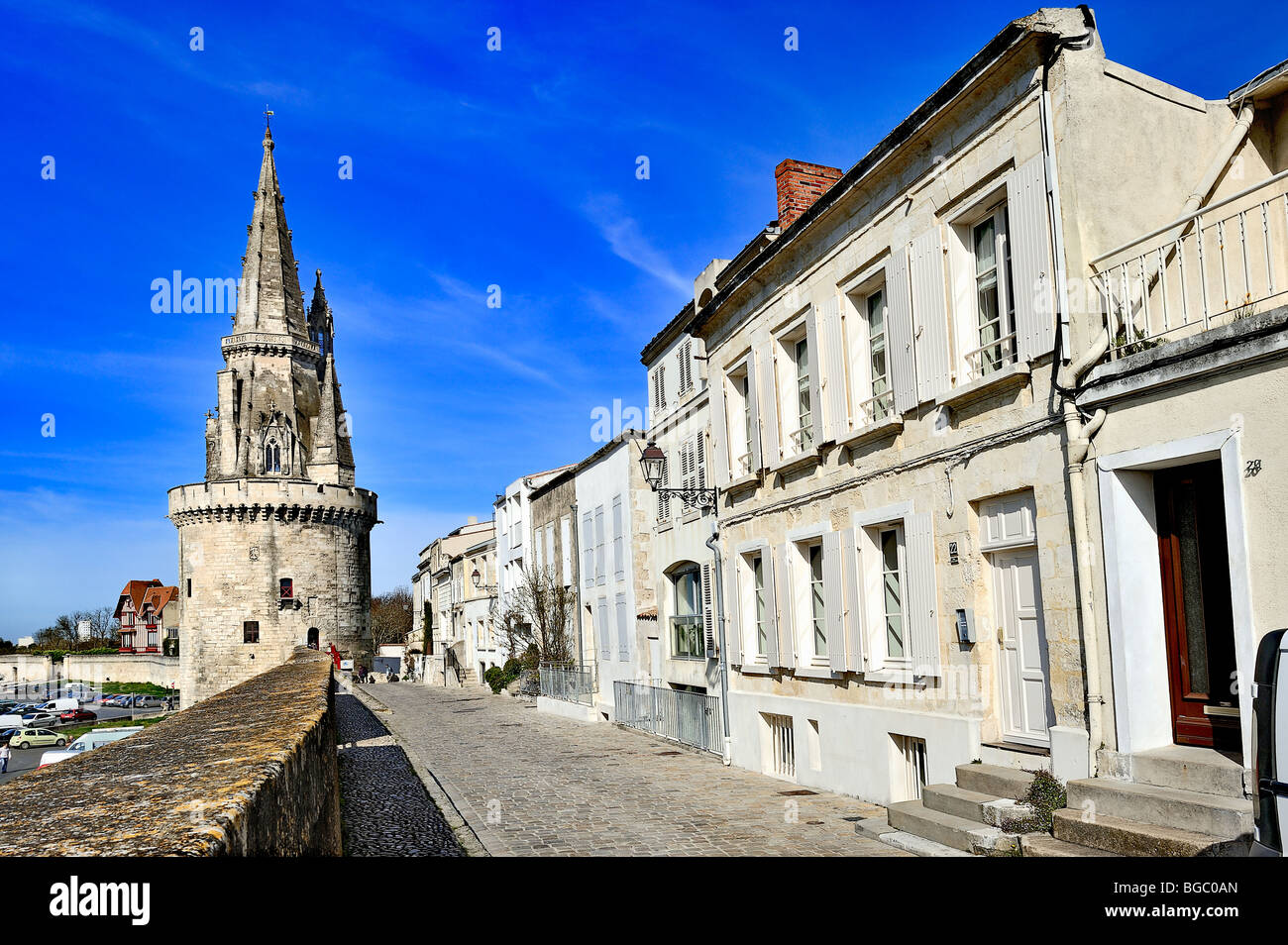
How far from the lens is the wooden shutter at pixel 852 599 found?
38.7 ft

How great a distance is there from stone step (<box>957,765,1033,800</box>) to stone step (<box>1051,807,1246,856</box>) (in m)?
0.77

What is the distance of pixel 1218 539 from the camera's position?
7.59 m

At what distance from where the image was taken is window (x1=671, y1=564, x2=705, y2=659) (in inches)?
827

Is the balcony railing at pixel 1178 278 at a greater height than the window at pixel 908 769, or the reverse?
the balcony railing at pixel 1178 278

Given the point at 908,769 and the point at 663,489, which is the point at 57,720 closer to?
the point at 663,489

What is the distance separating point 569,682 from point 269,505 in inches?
1373

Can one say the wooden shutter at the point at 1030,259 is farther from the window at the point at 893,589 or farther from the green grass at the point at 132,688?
the green grass at the point at 132,688

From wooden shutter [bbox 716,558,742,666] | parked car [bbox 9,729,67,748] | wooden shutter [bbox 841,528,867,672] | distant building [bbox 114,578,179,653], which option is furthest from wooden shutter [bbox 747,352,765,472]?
distant building [bbox 114,578,179,653]

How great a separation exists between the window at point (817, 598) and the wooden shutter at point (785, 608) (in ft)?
0.95

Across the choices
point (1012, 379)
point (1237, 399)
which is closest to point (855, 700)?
point (1012, 379)

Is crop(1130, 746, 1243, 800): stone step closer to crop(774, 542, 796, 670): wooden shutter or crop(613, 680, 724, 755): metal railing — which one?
crop(774, 542, 796, 670): wooden shutter

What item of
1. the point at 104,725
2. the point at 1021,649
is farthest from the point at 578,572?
the point at 104,725

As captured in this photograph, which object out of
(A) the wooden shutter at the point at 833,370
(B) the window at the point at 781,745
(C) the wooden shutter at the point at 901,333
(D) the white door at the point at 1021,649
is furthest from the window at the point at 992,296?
(B) the window at the point at 781,745
